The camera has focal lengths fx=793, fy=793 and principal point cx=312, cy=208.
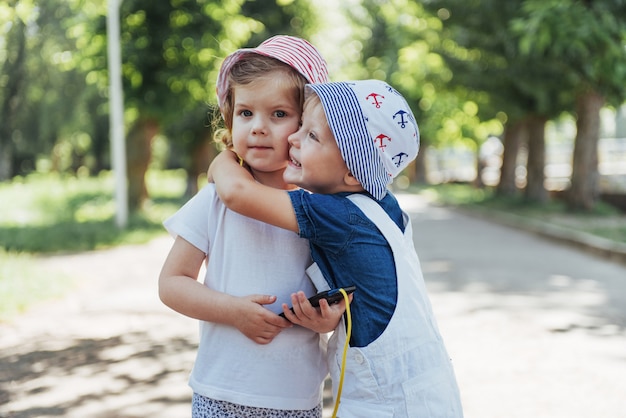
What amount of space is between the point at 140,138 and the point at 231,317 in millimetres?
17039

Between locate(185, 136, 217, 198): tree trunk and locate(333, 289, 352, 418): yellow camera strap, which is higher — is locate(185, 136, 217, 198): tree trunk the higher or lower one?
the lower one

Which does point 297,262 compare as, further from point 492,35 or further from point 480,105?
point 480,105

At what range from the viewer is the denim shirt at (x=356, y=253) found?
5.98 feet

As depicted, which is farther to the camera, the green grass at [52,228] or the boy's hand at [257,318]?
the green grass at [52,228]

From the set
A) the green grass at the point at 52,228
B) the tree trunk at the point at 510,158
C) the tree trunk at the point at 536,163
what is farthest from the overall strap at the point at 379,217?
the tree trunk at the point at 510,158

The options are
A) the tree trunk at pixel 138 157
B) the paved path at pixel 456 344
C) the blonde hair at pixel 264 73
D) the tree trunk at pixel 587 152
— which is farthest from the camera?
the tree trunk at pixel 138 157

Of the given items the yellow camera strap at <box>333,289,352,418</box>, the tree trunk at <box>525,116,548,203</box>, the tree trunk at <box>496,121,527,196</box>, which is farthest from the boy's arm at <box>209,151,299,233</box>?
the tree trunk at <box>496,121,527,196</box>

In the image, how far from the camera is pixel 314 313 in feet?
6.07

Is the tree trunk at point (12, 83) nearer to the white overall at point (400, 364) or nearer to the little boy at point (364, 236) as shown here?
the little boy at point (364, 236)

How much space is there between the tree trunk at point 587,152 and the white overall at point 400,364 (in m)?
16.5

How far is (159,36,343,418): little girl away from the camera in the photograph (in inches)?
78.2

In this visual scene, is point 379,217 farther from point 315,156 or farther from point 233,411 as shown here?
point 233,411

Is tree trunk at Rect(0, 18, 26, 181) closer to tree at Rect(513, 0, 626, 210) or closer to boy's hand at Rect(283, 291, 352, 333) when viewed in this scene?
tree at Rect(513, 0, 626, 210)

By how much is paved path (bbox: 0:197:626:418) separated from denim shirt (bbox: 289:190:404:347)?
100 inches
